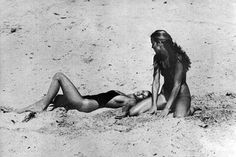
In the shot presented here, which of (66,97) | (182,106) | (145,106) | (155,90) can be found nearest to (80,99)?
(66,97)

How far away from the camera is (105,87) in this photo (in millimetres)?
6395

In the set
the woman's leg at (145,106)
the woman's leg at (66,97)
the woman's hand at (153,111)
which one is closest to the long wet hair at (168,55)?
the woman's leg at (145,106)

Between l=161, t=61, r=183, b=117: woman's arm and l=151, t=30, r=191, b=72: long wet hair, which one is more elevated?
l=151, t=30, r=191, b=72: long wet hair

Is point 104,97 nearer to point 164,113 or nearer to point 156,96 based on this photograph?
point 156,96

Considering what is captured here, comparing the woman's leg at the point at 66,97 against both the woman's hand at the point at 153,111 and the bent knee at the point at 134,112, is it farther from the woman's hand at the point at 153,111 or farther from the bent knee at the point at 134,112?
the woman's hand at the point at 153,111

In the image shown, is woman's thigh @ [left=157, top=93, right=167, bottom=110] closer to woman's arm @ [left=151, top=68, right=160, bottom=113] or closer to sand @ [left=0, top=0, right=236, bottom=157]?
woman's arm @ [left=151, top=68, right=160, bottom=113]

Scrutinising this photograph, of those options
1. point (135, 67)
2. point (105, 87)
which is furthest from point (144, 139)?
point (135, 67)

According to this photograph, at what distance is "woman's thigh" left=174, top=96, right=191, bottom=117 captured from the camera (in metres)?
5.26

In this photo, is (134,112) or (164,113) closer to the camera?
(164,113)

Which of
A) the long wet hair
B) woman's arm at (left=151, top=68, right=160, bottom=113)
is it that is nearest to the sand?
woman's arm at (left=151, top=68, right=160, bottom=113)

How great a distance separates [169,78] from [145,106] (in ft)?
1.32

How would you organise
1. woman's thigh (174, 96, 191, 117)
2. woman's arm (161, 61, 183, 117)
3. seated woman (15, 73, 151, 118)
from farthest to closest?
seated woman (15, 73, 151, 118) → woman's arm (161, 61, 183, 117) → woman's thigh (174, 96, 191, 117)

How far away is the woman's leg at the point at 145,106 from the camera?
18.0 feet

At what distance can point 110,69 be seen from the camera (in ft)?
22.3
